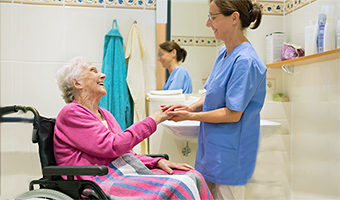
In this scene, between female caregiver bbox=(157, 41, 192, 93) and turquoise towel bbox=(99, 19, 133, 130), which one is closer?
turquoise towel bbox=(99, 19, 133, 130)

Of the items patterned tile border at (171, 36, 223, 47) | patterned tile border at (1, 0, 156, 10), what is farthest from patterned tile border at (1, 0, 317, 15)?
patterned tile border at (171, 36, 223, 47)

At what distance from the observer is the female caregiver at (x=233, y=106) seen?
1.39 m

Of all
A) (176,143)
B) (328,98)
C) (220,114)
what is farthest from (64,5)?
(328,98)

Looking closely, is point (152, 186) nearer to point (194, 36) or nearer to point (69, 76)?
point (69, 76)

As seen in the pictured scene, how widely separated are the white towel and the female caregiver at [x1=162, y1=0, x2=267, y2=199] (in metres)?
0.87

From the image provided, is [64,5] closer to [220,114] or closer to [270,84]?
[220,114]

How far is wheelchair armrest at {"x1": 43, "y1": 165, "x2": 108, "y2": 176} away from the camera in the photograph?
1067mm

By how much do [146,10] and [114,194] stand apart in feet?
5.61

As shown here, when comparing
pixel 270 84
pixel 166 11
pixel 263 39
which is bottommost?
pixel 270 84

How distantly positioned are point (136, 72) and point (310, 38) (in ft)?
4.33

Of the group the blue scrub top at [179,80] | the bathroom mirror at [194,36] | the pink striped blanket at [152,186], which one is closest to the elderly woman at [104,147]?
the pink striped blanket at [152,186]

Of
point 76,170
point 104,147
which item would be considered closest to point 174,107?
point 104,147

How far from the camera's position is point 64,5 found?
2.35 meters

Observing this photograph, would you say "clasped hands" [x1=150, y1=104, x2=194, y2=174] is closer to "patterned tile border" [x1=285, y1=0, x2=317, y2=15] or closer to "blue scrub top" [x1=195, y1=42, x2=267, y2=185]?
"blue scrub top" [x1=195, y1=42, x2=267, y2=185]
